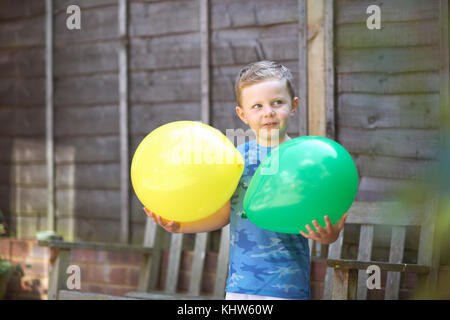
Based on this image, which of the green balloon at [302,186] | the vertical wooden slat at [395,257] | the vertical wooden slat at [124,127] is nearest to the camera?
the green balloon at [302,186]

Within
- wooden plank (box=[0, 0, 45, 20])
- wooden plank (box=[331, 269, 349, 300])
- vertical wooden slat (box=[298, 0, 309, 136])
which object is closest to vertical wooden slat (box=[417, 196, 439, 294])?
wooden plank (box=[331, 269, 349, 300])

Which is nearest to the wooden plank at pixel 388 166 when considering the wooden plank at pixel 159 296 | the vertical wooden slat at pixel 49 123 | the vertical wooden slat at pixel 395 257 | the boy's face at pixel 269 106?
the vertical wooden slat at pixel 395 257

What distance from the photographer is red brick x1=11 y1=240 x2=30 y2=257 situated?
11.0ft

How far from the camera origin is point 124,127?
121 inches

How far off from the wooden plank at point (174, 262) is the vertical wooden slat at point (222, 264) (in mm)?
269

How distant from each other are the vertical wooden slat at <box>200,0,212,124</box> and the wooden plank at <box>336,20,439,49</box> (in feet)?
2.42

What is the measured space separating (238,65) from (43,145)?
4.78 feet

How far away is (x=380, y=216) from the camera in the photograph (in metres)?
2.39

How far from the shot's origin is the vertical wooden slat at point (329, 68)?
100 inches

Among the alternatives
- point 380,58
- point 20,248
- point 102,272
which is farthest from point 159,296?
point 380,58

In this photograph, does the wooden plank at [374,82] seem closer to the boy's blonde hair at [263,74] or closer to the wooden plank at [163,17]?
the wooden plank at [163,17]

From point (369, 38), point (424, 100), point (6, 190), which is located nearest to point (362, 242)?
point (424, 100)


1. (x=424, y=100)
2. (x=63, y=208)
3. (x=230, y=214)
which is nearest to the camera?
(x=230, y=214)

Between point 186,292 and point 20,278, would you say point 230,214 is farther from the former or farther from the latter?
point 20,278
